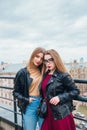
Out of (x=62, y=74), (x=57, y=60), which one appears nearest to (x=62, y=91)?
(x=62, y=74)

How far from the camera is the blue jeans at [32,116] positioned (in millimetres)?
2646

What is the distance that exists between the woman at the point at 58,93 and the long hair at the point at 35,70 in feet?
0.51

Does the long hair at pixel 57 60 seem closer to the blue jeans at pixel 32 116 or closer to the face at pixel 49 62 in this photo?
the face at pixel 49 62

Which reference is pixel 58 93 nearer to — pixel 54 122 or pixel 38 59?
pixel 54 122

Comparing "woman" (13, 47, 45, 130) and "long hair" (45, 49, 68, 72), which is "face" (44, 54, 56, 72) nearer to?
"long hair" (45, 49, 68, 72)

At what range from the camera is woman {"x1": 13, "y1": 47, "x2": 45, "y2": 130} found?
8.64ft

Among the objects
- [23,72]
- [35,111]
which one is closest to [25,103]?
[35,111]

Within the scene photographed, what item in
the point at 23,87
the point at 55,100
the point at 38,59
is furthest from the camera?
the point at 23,87

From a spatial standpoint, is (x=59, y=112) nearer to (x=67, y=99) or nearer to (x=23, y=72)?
(x=67, y=99)

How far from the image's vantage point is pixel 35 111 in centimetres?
266

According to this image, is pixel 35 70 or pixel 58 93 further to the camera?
pixel 35 70

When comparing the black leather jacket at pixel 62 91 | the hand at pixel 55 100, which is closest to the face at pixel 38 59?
the black leather jacket at pixel 62 91

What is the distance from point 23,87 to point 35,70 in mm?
217

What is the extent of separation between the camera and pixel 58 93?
242cm
